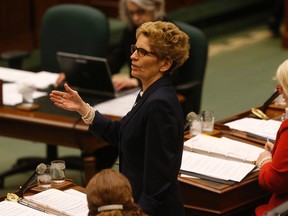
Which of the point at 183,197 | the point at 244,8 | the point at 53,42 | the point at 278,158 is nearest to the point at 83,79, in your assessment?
the point at 53,42

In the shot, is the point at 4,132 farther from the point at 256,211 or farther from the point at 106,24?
the point at 256,211

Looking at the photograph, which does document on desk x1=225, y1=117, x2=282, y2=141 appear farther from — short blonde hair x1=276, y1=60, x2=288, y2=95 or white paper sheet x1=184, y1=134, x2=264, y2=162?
short blonde hair x1=276, y1=60, x2=288, y2=95

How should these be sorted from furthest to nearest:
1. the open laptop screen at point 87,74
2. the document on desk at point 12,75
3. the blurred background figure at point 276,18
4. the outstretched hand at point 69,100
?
the blurred background figure at point 276,18 → the document on desk at point 12,75 → the open laptop screen at point 87,74 → the outstretched hand at point 69,100

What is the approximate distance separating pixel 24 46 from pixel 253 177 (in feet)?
15.0

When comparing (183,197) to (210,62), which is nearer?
(183,197)

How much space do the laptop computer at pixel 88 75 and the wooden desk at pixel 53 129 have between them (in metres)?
0.27

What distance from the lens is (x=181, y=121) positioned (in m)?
2.91

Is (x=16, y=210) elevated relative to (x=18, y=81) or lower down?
elevated

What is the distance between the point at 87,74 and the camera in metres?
4.50

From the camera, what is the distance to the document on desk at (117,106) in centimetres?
429

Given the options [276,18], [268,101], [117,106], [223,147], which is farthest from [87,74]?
[276,18]

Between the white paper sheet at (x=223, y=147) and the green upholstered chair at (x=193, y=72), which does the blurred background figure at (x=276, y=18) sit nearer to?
the green upholstered chair at (x=193, y=72)

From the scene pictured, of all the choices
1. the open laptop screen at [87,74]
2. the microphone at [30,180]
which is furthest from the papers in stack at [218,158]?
the open laptop screen at [87,74]

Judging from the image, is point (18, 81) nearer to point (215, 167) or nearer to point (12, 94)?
point (12, 94)
